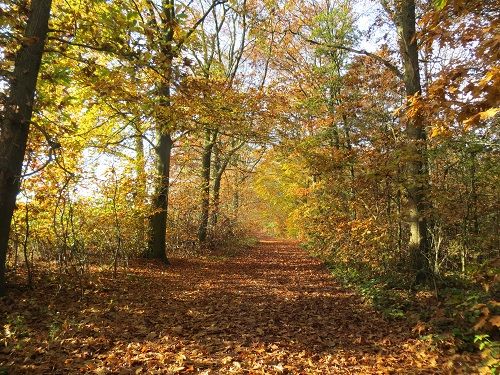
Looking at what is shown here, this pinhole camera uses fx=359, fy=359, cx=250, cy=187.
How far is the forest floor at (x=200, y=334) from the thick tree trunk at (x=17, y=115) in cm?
146

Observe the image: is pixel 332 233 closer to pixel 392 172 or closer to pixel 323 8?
pixel 392 172

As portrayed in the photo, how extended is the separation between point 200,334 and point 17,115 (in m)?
4.60

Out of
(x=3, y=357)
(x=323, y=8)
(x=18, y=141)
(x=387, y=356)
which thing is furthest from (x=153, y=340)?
(x=323, y=8)

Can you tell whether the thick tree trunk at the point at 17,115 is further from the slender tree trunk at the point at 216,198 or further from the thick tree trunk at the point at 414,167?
the slender tree trunk at the point at 216,198

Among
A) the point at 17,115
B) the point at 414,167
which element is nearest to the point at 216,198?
the point at 414,167

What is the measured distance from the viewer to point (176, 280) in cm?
943

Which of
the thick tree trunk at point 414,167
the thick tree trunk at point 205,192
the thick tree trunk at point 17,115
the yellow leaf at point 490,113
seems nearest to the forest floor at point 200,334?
the thick tree trunk at point 17,115

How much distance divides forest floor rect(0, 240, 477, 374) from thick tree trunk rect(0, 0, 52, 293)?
1463mm

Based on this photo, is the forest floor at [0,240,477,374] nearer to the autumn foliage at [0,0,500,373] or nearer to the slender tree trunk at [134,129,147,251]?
the autumn foliage at [0,0,500,373]

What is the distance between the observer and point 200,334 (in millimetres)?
5539

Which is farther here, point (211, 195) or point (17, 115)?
point (211, 195)

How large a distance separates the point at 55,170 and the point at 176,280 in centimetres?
415

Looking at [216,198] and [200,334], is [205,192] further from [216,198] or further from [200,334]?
[200,334]

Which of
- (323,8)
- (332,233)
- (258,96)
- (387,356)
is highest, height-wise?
(323,8)
